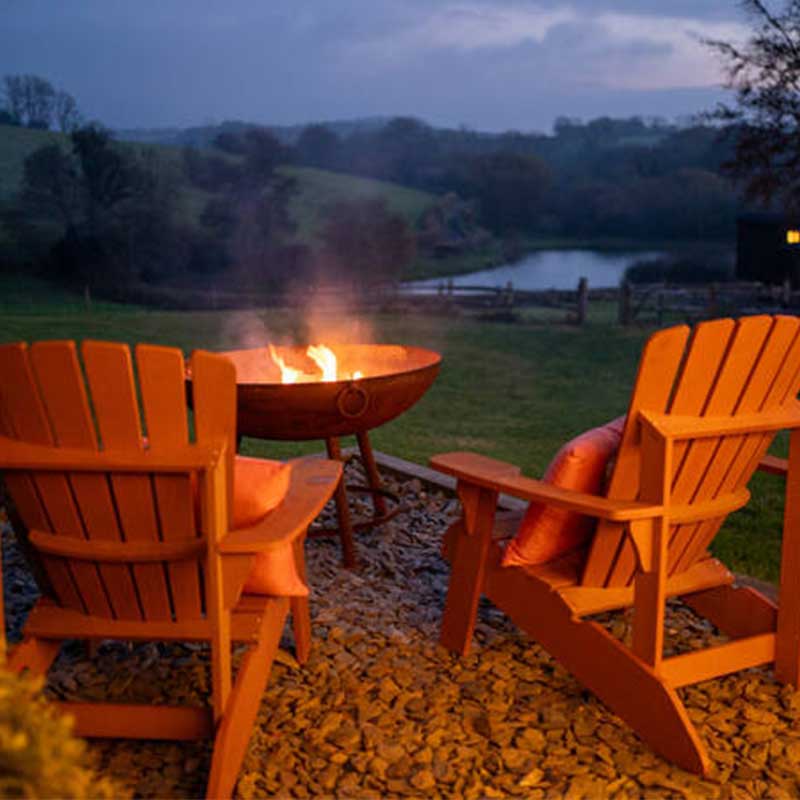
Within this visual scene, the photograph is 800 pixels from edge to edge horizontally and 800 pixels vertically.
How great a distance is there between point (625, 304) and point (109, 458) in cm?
1697

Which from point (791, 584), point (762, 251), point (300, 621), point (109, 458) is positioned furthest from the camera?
point (762, 251)

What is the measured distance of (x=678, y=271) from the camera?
20.2 metres

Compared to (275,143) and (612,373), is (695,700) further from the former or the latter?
(275,143)

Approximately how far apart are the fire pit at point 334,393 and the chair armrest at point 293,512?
0.58 metres

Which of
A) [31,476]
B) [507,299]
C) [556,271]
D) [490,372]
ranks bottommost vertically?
[490,372]

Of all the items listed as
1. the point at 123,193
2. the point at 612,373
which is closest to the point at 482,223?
the point at 123,193

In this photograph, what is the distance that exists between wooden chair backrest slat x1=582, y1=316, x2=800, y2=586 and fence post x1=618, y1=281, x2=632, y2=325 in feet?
52.0

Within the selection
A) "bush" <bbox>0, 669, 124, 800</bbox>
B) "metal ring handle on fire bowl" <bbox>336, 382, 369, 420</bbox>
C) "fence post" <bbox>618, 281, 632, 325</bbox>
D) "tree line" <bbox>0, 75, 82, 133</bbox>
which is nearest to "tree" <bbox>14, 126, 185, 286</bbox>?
"tree line" <bbox>0, 75, 82, 133</bbox>

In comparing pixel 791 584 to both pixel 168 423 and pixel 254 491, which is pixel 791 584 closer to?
pixel 254 491

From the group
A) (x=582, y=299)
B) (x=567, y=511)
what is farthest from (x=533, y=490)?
(x=582, y=299)

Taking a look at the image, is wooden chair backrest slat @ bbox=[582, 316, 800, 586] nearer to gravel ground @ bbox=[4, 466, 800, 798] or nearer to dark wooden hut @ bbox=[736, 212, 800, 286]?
gravel ground @ bbox=[4, 466, 800, 798]

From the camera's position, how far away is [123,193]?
17.8 m

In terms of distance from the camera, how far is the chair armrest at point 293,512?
2018 millimetres

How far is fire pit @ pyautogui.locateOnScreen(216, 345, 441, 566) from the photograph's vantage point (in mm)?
3176
